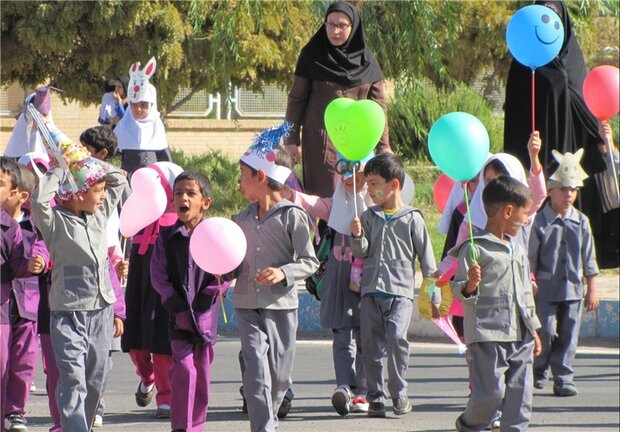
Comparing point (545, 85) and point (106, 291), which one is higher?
point (545, 85)

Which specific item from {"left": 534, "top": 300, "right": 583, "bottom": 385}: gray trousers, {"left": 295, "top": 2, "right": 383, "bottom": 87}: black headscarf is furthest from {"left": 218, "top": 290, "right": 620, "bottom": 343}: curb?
{"left": 295, "top": 2, "right": 383, "bottom": 87}: black headscarf

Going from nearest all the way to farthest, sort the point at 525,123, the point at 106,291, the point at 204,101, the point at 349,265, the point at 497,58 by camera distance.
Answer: the point at 106,291, the point at 349,265, the point at 525,123, the point at 497,58, the point at 204,101

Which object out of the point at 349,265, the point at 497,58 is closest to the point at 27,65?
the point at 497,58

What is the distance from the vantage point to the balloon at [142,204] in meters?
7.57

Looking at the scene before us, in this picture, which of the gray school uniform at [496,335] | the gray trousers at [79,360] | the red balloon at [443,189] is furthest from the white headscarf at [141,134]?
the gray school uniform at [496,335]

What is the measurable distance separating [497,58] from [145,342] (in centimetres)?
1722

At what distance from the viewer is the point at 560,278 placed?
950cm

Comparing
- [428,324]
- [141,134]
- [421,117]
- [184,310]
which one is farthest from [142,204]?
[421,117]

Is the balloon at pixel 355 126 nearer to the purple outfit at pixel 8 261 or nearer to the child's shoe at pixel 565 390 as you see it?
the purple outfit at pixel 8 261

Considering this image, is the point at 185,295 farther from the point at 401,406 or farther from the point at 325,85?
the point at 325,85

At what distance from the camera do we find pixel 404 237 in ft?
26.5

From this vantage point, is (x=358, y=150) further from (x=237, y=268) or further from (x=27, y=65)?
(x=27, y=65)

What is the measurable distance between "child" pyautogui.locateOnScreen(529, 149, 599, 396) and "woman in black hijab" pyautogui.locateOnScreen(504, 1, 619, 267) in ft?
2.40

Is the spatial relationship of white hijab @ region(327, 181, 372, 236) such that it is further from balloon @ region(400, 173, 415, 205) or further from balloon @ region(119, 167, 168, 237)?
balloon @ region(119, 167, 168, 237)
